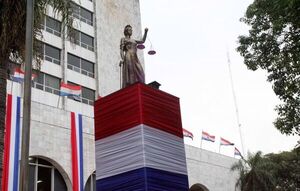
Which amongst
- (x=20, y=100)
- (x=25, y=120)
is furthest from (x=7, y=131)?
(x=25, y=120)

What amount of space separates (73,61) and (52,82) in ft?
11.1

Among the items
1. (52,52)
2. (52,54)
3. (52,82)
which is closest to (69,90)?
(52,82)

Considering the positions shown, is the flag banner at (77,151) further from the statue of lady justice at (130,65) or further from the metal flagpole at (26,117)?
the metal flagpole at (26,117)

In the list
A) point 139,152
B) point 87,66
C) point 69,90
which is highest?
point 87,66

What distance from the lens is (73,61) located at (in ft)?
137

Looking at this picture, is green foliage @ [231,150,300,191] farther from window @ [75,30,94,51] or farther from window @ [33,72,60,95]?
window @ [75,30,94,51]

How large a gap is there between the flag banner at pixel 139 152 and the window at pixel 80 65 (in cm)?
2736

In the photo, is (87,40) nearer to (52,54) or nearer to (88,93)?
(52,54)

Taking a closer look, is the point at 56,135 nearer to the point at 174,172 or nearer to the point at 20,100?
the point at 20,100

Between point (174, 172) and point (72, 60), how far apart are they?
28.9 metres

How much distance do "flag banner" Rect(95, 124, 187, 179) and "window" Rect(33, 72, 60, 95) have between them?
946 inches

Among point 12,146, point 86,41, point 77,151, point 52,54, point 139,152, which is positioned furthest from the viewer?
point 86,41

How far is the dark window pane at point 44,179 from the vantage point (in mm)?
25531

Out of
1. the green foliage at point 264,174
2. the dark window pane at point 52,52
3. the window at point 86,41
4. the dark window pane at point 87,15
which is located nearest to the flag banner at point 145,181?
the green foliage at point 264,174
